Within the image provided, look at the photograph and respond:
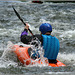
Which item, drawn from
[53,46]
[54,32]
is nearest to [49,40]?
[53,46]

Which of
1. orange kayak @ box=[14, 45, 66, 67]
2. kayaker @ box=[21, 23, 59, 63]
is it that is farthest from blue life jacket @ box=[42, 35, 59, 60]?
orange kayak @ box=[14, 45, 66, 67]

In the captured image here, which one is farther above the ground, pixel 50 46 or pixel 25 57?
pixel 50 46

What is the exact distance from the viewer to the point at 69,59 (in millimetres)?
6000

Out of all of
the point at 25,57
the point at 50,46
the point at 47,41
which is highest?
the point at 47,41

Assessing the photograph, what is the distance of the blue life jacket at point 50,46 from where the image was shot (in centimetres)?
464

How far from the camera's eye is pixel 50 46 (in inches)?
185

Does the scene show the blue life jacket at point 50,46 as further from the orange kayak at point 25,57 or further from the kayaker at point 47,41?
the orange kayak at point 25,57

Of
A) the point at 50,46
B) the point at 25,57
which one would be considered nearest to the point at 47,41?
the point at 50,46

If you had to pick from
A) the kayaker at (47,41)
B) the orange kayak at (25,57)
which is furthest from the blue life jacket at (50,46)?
the orange kayak at (25,57)

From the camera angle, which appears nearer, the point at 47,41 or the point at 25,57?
the point at 47,41

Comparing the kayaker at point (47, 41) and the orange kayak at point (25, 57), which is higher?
the kayaker at point (47, 41)

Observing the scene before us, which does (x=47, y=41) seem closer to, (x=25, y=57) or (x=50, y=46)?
(x=50, y=46)

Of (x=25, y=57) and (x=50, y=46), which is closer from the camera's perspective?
(x=50, y=46)

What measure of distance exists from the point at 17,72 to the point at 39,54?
2.88 ft
